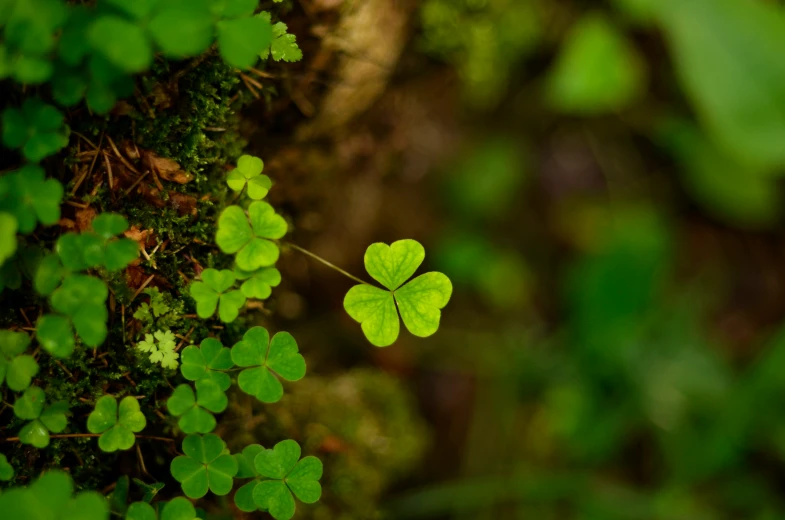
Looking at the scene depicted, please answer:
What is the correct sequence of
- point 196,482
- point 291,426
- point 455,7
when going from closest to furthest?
point 196,482, point 291,426, point 455,7

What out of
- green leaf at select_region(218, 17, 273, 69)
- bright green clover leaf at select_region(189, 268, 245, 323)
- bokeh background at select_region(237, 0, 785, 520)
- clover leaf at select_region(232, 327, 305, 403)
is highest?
green leaf at select_region(218, 17, 273, 69)

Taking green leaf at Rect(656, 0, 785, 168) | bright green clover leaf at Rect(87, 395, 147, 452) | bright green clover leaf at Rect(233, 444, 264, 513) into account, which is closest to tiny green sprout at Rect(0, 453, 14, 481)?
bright green clover leaf at Rect(87, 395, 147, 452)

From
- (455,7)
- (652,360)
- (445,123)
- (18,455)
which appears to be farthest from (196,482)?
(652,360)

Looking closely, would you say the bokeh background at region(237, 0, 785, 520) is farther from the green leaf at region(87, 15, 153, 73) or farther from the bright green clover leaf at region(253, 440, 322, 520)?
the green leaf at region(87, 15, 153, 73)

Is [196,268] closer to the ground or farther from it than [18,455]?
farther from it

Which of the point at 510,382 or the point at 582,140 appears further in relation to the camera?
the point at 582,140

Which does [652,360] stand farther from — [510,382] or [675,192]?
[675,192]
